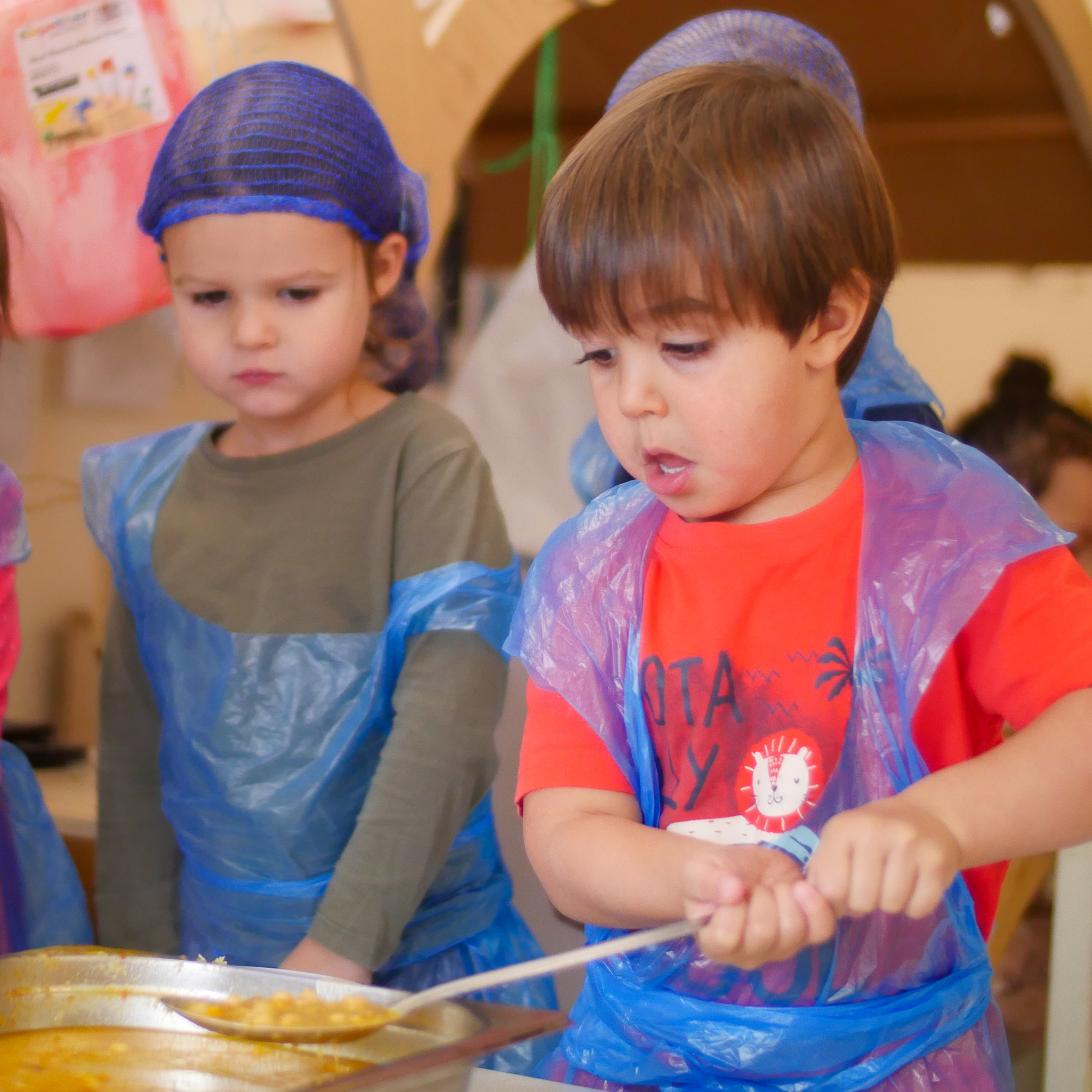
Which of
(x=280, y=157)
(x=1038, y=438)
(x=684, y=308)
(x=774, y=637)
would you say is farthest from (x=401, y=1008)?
(x=1038, y=438)

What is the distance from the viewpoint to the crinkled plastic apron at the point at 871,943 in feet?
2.12

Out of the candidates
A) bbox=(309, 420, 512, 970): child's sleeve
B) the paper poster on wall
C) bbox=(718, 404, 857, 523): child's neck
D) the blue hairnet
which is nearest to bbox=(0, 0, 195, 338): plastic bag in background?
the paper poster on wall

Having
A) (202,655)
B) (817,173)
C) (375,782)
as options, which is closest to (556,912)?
(375,782)

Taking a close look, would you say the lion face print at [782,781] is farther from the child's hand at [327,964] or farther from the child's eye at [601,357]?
the child's hand at [327,964]

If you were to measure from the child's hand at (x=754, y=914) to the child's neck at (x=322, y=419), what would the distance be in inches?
21.5

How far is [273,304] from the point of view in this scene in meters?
0.93

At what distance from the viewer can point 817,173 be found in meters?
0.64

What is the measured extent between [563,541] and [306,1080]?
34cm

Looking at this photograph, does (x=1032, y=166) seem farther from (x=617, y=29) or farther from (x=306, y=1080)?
(x=306, y=1080)

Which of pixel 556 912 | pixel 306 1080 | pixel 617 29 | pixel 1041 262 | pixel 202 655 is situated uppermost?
pixel 617 29

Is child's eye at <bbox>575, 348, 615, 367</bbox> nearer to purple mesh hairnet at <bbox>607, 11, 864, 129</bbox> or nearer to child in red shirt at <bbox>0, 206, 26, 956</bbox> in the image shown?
purple mesh hairnet at <bbox>607, 11, 864, 129</bbox>

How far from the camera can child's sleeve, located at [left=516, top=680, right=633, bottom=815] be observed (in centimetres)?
70

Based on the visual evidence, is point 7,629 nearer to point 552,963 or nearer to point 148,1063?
point 148,1063

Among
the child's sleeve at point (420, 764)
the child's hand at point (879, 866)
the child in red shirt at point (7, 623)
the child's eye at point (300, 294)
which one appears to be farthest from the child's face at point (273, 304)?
the child's hand at point (879, 866)
